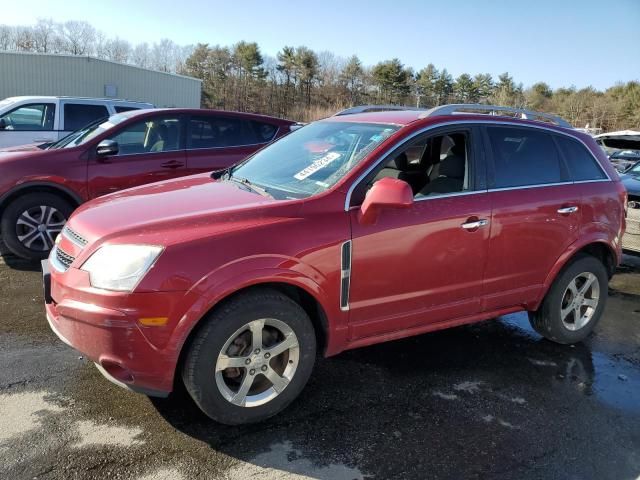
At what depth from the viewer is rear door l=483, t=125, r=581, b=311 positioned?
3777 millimetres

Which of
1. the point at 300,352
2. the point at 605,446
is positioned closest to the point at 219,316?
the point at 300,352

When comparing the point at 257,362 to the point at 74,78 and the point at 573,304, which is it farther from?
the point at 74,78

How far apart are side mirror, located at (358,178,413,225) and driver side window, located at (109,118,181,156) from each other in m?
4.30

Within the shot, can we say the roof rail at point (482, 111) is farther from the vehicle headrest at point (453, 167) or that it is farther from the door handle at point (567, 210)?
the door handle at point (567, 210)

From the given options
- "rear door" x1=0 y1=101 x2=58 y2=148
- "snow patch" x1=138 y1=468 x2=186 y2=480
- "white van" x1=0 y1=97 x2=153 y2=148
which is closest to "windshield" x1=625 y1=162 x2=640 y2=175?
"snow patch" x1=138 y1=468 x2=186 y2=480

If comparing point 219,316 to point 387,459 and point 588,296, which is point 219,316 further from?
point 588,296

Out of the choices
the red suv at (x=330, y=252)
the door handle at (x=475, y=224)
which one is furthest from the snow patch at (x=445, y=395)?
the door handle at (x=475, y=224)

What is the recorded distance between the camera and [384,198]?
9.82ft

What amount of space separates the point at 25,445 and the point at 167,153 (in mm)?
4488

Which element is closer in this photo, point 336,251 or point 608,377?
point 336,251

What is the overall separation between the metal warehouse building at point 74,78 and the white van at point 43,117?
2672 cm

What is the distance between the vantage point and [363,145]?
3537mm

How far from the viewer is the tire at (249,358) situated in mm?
2746

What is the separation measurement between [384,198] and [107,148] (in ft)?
13.9
